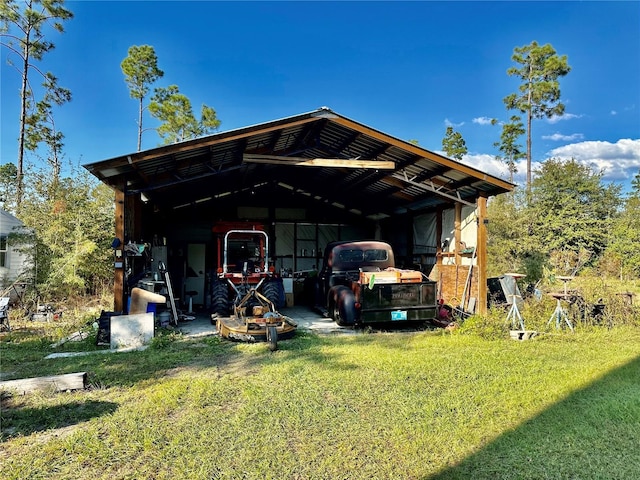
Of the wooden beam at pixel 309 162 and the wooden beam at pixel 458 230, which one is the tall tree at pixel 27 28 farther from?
the wooden beam at pixel 458 230

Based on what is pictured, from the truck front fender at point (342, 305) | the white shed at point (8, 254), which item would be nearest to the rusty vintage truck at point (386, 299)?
the truck front fender at point (342, 305)

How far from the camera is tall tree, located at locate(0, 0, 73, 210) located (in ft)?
46.8

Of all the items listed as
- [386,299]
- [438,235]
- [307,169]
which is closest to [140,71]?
[307,169]

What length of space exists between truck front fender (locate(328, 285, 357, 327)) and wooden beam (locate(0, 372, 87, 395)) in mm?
4294

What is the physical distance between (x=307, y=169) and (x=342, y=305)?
17.0ft

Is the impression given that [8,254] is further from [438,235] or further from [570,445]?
[570,445]

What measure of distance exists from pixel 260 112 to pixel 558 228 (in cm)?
1337

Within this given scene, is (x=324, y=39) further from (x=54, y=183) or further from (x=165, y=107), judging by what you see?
(x=165, y=107)

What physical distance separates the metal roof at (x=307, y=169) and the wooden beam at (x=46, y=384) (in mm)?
3354

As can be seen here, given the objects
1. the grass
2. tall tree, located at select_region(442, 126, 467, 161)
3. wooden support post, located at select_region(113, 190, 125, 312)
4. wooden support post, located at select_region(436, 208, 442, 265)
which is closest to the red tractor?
wooden support post, located at select_region(113, 190, 125, 312)

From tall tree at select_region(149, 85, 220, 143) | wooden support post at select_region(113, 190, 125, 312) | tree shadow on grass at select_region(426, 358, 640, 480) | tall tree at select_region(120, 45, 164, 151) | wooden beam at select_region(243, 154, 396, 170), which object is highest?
tall tree at select_region(120, 45, 164, 151)

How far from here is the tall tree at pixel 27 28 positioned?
14250 mm

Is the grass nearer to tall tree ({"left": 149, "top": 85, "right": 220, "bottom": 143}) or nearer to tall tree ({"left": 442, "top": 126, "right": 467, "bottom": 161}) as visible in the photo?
tall tree ({"left": 149, "top": 85, "right": 220, "bottom": 143})

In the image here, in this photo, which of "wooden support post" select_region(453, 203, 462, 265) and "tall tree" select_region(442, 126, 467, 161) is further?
"tall tree" select_region(442, 126, 467, 161)
